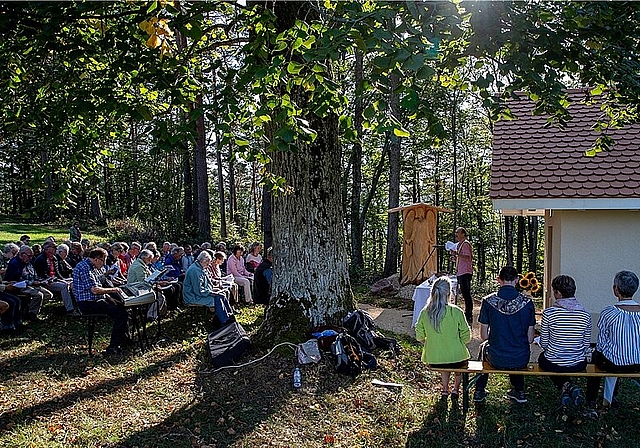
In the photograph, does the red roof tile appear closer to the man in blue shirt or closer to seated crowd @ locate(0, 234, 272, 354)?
the man in blue shirt

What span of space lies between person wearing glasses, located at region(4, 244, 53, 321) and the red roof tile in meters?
7.74

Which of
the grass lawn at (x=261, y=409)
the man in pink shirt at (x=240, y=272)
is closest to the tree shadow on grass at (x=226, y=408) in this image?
the grass lawn at (x=261, y=409)

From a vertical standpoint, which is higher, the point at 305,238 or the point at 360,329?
the point at 305,238

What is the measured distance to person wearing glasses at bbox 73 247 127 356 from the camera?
7.54 m

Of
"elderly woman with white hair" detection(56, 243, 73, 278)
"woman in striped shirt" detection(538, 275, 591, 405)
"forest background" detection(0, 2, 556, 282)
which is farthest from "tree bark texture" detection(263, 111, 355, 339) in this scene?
"elderly woman with white hair" detection(56, 243, 73, 278)

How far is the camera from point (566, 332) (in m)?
5.53

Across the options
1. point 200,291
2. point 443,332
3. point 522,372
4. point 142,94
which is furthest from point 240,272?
point 522,372

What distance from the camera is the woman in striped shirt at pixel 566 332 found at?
5.51 m

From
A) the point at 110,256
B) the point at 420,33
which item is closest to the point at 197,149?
the point at 110,256

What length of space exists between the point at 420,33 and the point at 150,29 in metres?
1.88

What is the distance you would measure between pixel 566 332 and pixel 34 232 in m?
25.6

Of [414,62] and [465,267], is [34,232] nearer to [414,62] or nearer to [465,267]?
[465,267]

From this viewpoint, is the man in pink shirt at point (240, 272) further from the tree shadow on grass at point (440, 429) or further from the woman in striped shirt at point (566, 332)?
the woman in striped shirt at point (566, 332)

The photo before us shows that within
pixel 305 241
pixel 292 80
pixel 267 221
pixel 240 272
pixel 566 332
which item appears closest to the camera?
pixel 292 80
